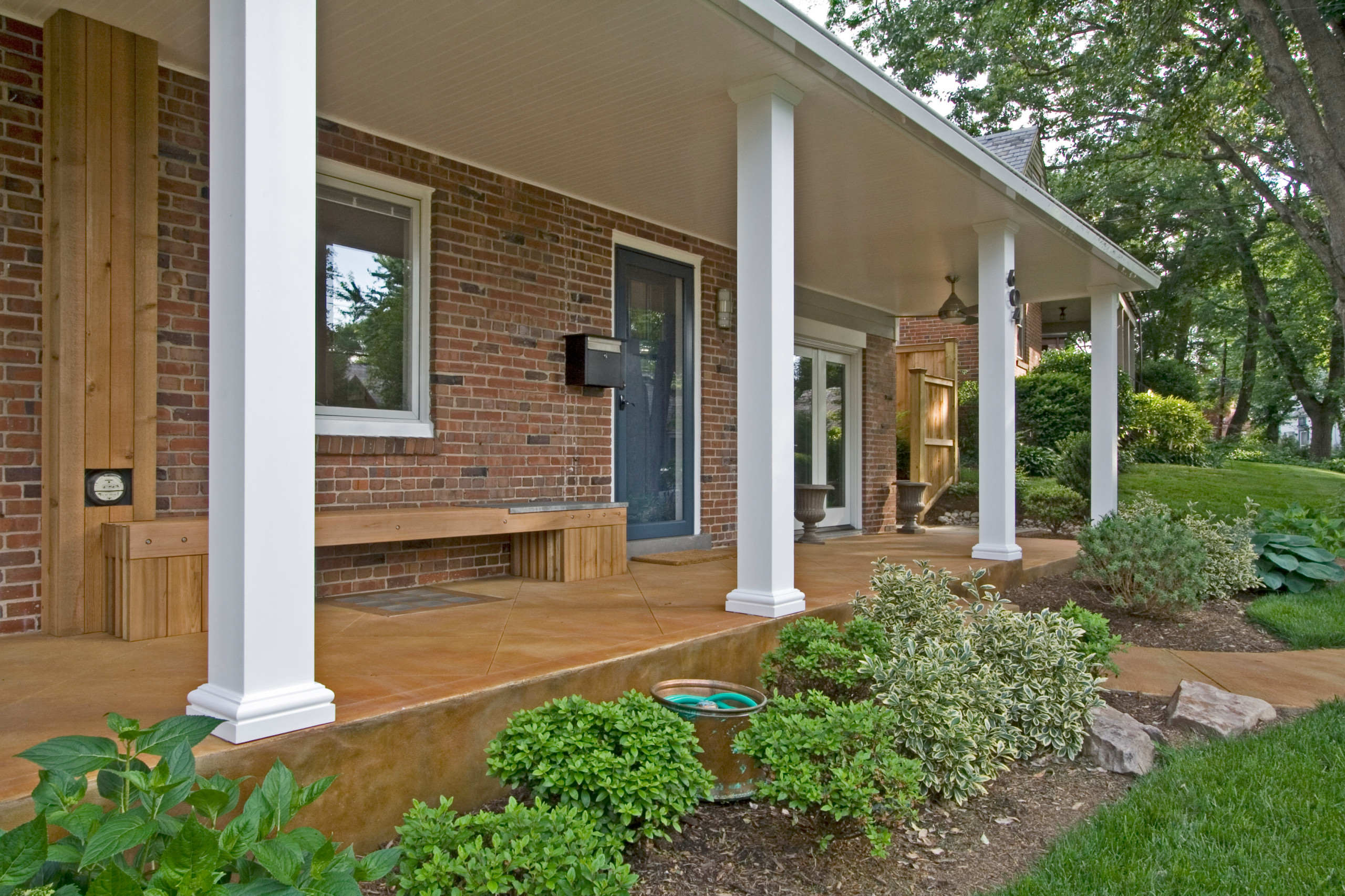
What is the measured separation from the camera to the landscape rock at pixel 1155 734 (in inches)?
131

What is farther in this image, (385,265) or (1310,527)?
(1310,527)

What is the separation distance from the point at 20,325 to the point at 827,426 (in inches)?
270

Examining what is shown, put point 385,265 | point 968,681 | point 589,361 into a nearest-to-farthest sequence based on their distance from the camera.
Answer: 1. point 968,681
2. point 385,265
3. point 589,361

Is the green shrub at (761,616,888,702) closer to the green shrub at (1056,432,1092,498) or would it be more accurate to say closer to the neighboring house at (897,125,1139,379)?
the neighboring house at (897,125,1139,379)

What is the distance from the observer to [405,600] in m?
4.18

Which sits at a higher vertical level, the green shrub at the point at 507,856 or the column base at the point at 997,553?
the column base at the point at 997,553

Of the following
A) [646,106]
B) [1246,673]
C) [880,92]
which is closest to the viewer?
[880,92]

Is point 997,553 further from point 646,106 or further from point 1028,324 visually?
point 1028,324

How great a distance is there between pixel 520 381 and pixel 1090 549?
394cm

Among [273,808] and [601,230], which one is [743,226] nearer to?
[601,230]

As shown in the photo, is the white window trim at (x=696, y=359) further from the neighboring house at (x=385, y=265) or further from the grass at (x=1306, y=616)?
the grass at (x=1306, y=616)

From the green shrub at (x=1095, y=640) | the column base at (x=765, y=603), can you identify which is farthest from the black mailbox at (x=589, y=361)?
the green shrub at (x=1095, y=640)

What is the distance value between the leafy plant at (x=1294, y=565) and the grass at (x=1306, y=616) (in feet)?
0.27

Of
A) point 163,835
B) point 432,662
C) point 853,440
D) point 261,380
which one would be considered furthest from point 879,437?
point 163,835
